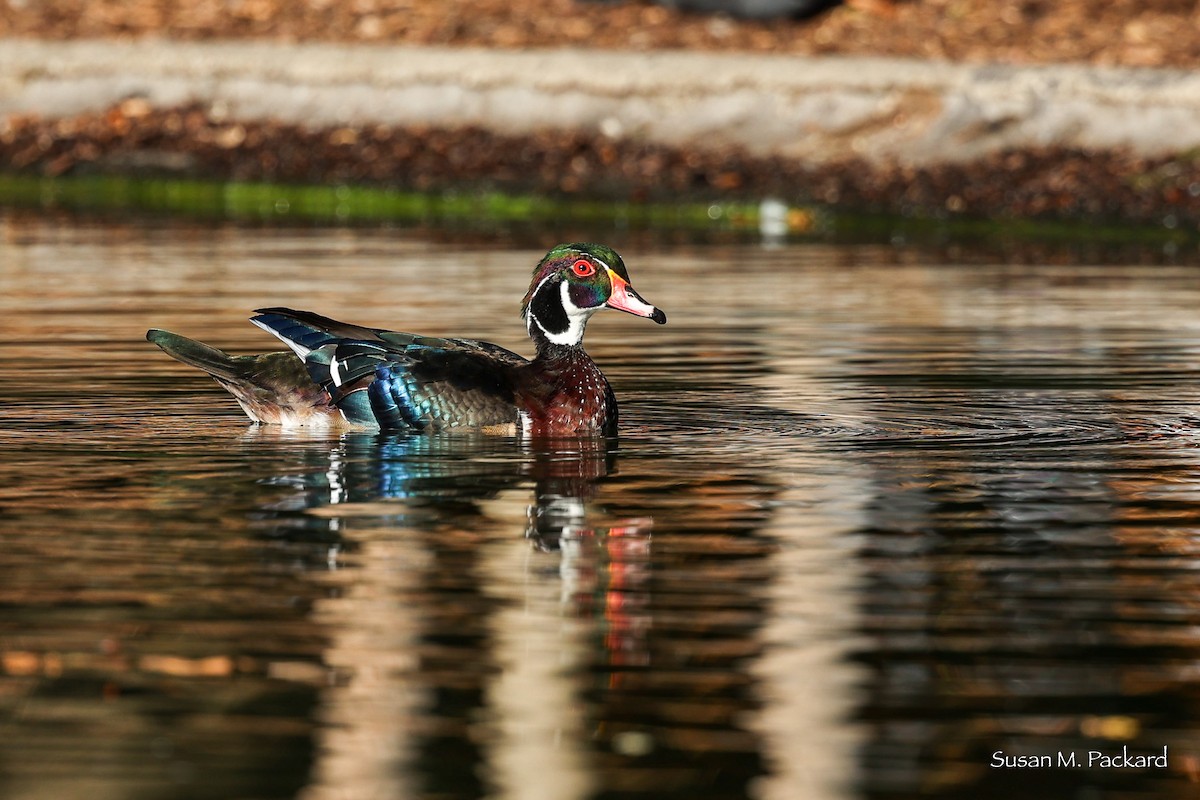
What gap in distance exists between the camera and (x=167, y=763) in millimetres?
5594

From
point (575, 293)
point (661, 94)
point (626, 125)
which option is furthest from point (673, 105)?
point (575, 293)

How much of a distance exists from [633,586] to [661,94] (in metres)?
20.9

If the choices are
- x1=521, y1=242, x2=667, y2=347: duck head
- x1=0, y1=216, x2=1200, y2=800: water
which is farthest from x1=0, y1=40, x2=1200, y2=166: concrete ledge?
x1=521, y1=242, x2=667, y2=347: duck head

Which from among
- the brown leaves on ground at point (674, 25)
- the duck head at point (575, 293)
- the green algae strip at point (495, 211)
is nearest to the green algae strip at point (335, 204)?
the green algae strip at point (495, 211)

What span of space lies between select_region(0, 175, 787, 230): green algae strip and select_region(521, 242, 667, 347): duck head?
14847 mm

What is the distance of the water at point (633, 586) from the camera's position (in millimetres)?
5699

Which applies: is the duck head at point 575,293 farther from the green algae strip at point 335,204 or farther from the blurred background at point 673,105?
the green algae strip at point 335,204

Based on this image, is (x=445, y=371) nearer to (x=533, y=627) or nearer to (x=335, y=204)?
(x=533, y=627)

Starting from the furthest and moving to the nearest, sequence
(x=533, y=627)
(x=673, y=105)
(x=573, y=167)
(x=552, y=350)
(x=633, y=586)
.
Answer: (x=673, y=105)
(x=573, y=167)
(x=552, y=350)
(x=633, y=586)
(x=533, y=627)

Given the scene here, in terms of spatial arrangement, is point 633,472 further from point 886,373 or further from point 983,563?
point 886,373

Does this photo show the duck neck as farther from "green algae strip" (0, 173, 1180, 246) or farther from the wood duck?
"green algae strip" (0, 173, 1180, 246)

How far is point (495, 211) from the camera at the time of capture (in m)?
27.8

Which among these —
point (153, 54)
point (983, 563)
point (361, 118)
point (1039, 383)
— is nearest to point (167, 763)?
point (983, 563)

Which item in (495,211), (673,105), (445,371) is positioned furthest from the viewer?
(673,105)
